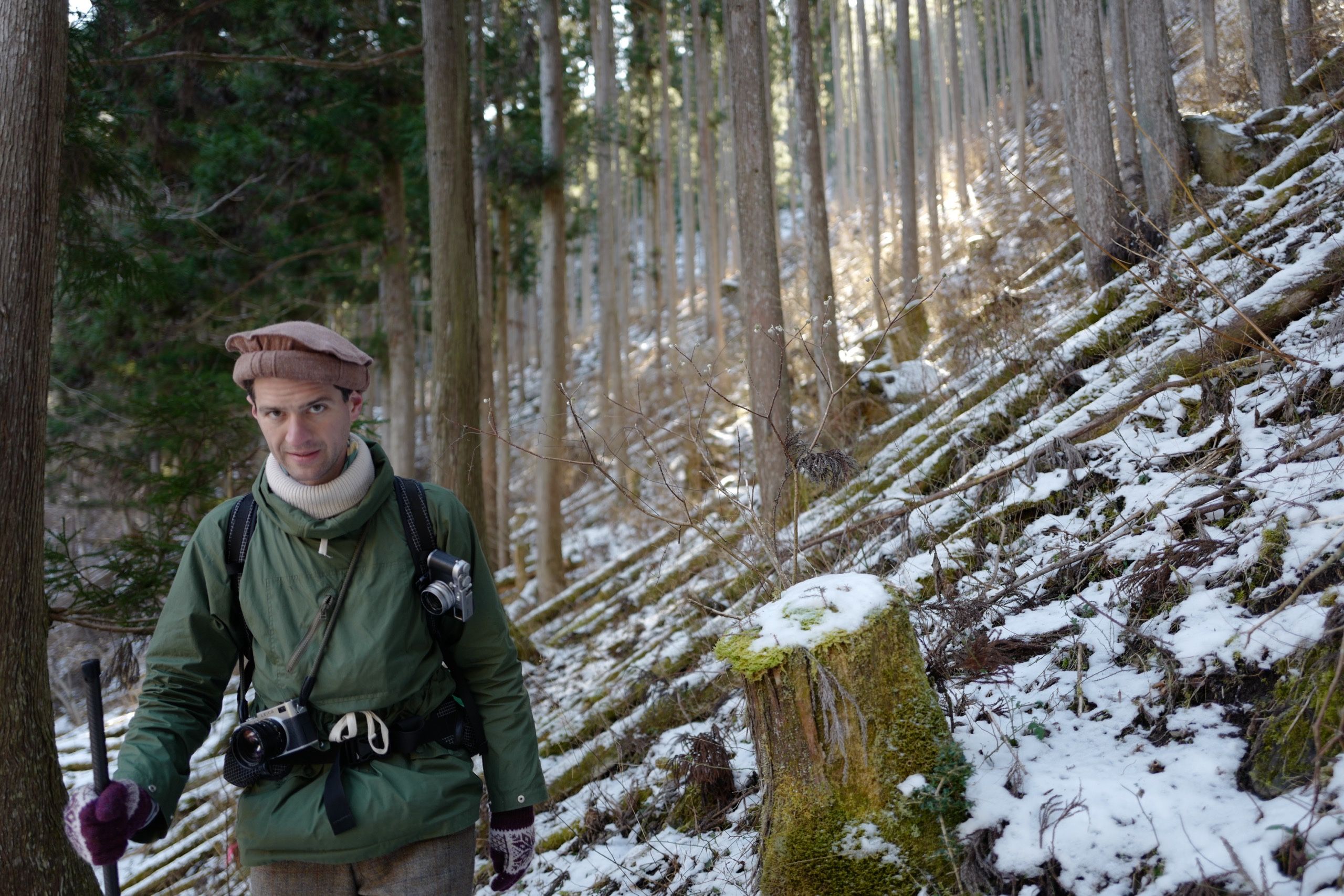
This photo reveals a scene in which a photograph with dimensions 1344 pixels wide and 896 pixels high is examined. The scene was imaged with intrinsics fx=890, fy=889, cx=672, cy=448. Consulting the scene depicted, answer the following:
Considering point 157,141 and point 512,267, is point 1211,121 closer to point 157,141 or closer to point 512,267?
point 157,141

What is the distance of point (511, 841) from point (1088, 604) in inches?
94.0

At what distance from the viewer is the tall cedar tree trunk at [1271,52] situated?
26.4 ft

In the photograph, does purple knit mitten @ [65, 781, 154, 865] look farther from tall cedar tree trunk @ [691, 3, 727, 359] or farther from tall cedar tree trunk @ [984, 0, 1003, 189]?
tall cedar tree trunk @ [984, 0, 1003, 189]

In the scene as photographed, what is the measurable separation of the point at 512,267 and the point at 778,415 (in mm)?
11578

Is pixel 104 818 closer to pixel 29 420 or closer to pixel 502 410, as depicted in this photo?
pixel 29 420

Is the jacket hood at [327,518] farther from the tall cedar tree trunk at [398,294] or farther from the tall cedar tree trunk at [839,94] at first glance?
the tall cedar tree trunk at [839,94]

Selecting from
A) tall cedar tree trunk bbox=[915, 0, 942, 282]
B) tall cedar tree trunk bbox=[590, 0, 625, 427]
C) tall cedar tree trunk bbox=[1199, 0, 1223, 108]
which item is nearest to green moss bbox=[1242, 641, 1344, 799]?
tall cedar tree trunk bbox=[590, 0, 625, 427]

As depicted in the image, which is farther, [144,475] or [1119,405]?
[144,475]

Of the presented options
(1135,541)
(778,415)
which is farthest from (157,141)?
(1135,541)

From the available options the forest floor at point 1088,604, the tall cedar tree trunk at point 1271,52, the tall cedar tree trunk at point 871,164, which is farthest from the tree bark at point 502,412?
the tall cedar tree trunk at point 1271,52

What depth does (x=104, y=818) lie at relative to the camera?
195cm

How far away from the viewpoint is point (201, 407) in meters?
8.98

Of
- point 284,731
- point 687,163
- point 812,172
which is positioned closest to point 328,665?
point 284,731

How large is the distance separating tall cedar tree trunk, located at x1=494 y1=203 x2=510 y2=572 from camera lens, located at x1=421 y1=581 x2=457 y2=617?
10240 mm
